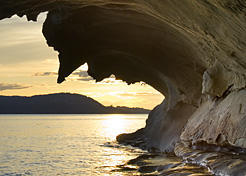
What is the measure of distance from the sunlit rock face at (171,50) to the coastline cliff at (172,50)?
0.08 feet

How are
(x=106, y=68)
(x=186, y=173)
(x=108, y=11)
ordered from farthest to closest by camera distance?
(x=106, y=68)
(x=108, y=11)
(x=186, y=173)

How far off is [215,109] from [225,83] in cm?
129

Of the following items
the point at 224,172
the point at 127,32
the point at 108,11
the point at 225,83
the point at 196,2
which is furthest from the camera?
the point at 127,32

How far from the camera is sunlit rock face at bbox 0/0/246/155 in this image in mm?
8016

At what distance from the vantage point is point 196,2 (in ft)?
22.1

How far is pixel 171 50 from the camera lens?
61.1ft

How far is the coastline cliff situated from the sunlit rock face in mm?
25

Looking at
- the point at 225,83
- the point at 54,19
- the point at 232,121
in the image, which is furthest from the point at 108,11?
the point at 232,121

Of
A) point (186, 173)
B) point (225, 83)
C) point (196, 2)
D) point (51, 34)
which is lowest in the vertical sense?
point (186, 173)

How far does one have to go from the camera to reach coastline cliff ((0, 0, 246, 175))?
8047mm

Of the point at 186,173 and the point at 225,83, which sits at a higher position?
the point at 225,83

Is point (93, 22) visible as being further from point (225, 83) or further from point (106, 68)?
point (225, 83)

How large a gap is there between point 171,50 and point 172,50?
10 cm

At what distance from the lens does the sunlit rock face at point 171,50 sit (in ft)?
26.3
